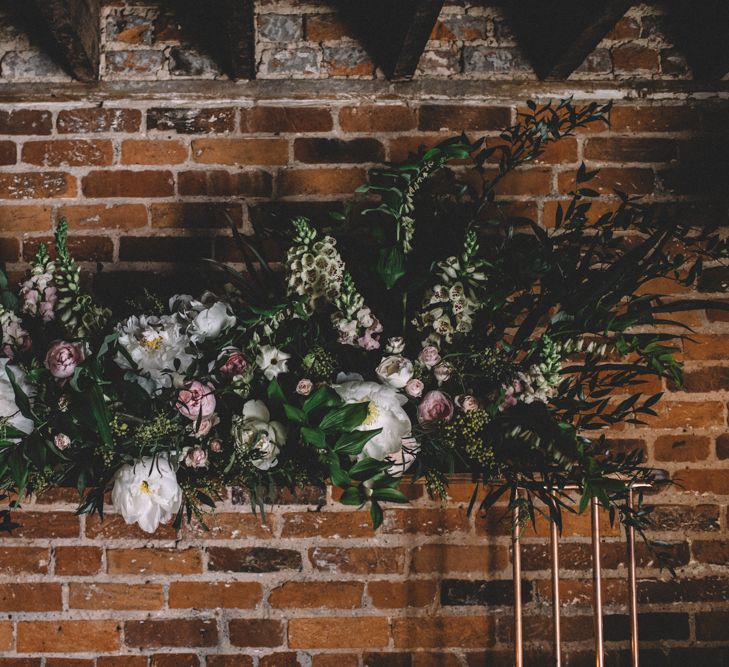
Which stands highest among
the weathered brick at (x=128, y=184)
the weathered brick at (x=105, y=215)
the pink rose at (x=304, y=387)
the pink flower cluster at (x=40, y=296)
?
the weathered brick at (x=128, y=184)

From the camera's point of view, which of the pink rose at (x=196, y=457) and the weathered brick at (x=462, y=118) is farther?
the weathered brick at (x=462, y=118)

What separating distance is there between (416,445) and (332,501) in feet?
1.52

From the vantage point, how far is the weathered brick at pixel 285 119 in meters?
1.31

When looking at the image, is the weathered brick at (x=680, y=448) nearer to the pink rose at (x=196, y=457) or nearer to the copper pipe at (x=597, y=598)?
the copper pipe at (x=597, y=598)

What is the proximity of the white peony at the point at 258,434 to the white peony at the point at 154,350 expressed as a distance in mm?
138

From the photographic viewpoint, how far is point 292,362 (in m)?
0.95

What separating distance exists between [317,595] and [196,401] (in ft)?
2.24

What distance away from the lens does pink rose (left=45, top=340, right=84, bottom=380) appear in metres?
0.90

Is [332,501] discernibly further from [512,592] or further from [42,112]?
[42,112]

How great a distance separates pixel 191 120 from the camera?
131 centimetres

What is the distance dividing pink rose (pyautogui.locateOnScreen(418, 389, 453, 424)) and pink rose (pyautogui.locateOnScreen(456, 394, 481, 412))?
0.02 metres

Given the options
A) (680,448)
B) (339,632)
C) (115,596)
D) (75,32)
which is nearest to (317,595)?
(339,632)

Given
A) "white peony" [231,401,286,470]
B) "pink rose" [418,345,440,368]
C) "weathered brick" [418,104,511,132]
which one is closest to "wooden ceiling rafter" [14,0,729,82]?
"weathered brick" [418,104,511,132]

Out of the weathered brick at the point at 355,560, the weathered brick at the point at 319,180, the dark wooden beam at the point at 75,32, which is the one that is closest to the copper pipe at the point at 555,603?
the weathered brick at the point at 355,560
